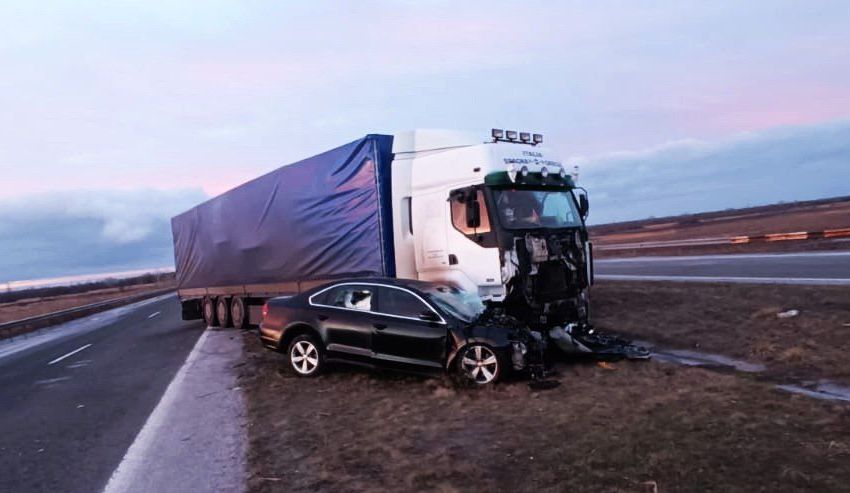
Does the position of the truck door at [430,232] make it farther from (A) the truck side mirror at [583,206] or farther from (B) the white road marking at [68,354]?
(B) the white road marking at [68,354]

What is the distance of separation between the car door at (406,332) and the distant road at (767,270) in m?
10.9

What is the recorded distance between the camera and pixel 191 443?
265 inches

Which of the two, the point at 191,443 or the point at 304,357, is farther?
the point at 304,357

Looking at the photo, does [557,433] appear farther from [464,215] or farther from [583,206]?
[583,206]

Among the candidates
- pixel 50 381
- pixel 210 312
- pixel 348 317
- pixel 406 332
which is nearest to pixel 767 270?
pixel 406 332

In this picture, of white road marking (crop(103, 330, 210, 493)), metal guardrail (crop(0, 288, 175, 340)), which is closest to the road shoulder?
white road marking (crop(103, 330, 210, 493))

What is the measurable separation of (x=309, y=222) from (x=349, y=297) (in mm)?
4270

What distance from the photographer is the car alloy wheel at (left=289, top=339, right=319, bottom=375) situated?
31.5 feet

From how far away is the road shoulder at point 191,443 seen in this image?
5.51 meters

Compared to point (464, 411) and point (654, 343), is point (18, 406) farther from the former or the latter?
point (654, 343)

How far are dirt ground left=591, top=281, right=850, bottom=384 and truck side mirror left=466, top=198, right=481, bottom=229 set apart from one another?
411 centimetres

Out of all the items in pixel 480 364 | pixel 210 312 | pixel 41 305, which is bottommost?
pixel 41 305

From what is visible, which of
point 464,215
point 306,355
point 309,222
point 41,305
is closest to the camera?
point 306,355

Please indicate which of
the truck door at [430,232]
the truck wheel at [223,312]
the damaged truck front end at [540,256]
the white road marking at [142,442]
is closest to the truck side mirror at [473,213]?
the damaged truck front end at [540,256]
